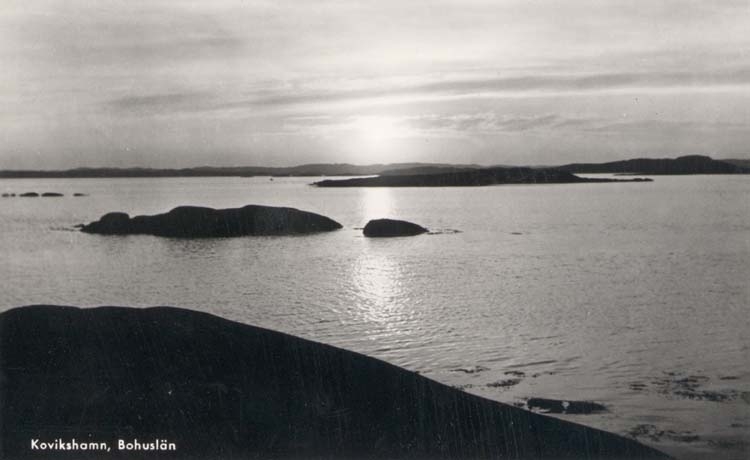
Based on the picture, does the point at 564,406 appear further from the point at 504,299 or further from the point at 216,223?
the point at 216,223

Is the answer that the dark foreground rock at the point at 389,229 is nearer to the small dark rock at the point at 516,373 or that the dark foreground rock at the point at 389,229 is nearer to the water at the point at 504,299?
the water at the point at 504,299

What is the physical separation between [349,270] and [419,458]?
79.5ft

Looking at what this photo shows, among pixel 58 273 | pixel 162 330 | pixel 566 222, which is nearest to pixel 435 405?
pixel 162 330

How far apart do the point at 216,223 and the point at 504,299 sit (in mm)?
30928

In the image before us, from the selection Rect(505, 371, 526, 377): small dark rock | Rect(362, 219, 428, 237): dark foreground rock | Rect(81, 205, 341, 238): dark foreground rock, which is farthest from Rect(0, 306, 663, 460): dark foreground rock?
Rect(81, 205, 341, 238): dark foreground rock

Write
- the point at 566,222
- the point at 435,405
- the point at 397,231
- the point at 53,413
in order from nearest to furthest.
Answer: the point at 53,413 → the point at 435,405 → the point at 397,231 → the point at 566,222

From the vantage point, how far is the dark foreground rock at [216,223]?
50.5m

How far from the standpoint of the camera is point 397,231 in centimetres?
5050

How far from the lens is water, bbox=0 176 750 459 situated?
13148mm

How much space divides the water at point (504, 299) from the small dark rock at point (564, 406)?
0.95 ft

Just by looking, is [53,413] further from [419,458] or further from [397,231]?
[397,231]

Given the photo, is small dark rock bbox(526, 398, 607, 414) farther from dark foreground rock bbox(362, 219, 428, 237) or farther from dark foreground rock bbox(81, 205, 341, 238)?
dark foreground rock bbox(81, 205, 341, 238)

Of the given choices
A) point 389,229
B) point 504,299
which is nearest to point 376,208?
point 389,229

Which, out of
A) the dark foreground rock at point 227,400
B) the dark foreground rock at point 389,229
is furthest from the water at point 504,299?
the dark foreground rock at point 227,400
